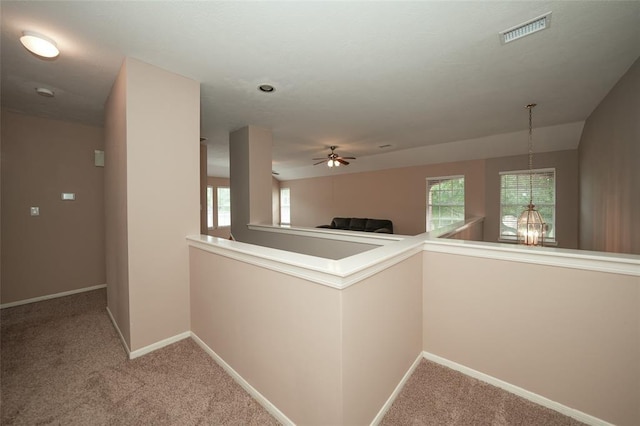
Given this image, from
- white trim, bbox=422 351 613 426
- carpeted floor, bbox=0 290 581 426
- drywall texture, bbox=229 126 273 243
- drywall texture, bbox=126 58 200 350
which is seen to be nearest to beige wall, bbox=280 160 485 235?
drywall texture, bbox=229 126 273 243

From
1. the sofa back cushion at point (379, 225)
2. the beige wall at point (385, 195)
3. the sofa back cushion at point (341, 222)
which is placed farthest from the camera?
the sofa back cushion at point (341, 222)

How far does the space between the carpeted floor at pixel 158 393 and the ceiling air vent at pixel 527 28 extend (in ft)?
8.32

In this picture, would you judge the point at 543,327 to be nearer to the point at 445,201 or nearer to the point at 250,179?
the point at 250,179

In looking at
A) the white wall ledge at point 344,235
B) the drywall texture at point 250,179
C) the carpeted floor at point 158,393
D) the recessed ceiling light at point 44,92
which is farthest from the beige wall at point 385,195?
the recessed ceiling light at point 44,92

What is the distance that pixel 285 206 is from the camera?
1018cm

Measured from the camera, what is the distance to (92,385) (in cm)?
Result: 183

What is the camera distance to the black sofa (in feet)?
21.9

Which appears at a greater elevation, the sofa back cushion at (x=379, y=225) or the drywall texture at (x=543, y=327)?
the sofa back cushion at (x=379, y=225)

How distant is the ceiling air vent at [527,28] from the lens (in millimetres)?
1692

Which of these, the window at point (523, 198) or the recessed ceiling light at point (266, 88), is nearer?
the recessed ceiling light at point (266, 88)

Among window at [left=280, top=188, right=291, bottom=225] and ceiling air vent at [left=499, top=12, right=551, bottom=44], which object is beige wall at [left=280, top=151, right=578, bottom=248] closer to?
window at [left=280, top=188, right=291, bottom=225]

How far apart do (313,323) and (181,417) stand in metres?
1.09

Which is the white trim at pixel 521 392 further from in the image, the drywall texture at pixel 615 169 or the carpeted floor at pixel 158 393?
the drywall texture at pixel 615 169

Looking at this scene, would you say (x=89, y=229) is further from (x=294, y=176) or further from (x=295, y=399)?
(x=294, y=176)
